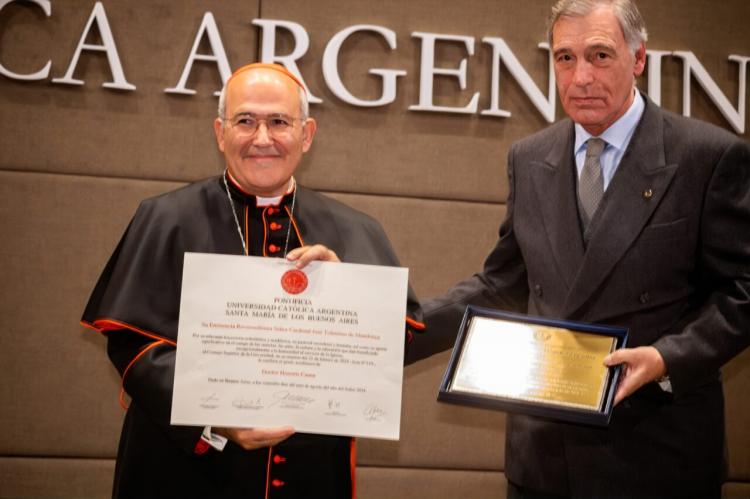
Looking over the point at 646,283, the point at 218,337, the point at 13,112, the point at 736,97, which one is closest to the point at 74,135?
the point at 13,112

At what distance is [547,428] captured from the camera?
1.90 metres

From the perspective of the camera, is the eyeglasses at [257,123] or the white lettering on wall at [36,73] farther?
the white lettering on wall at [36,73]

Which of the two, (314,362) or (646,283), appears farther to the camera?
(646,283)

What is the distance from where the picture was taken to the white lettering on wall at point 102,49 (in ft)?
10.4

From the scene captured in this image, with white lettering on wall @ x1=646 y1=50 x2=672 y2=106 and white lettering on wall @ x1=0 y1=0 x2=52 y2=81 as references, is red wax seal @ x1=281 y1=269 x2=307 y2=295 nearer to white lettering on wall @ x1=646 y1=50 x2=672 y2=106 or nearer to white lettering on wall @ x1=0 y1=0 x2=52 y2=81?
white lettering on wall @ x1=0 y1=0 x2=52 y2=81

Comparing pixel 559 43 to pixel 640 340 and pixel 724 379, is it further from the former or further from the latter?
pixel 724 379

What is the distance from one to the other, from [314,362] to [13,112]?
7.10 ft

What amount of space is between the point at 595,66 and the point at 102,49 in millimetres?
2091

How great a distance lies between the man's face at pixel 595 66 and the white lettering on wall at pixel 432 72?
56.3 inches

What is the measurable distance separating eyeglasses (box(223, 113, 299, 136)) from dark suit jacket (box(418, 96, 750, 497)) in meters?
0.69
